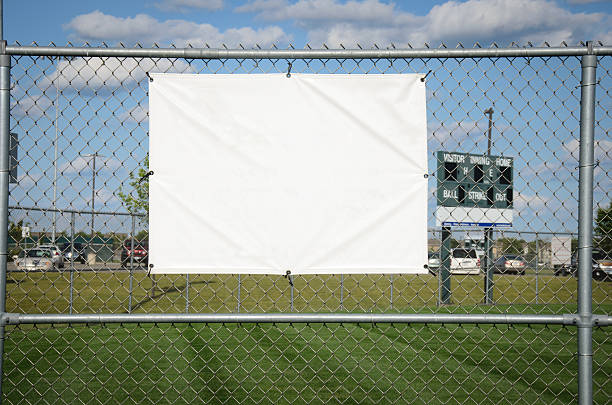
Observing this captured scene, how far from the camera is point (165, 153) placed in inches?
131

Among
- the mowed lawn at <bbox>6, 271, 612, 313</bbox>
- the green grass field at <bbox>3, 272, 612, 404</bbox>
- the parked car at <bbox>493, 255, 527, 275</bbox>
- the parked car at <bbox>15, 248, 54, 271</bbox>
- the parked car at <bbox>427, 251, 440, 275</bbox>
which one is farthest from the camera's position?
the mowed lawn at <bbox>6, 271, 612, 313</bbox>

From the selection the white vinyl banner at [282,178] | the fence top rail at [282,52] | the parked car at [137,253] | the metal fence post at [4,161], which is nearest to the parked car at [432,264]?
the white vinyl banner at [282,178]

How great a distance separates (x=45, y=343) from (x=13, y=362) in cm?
134

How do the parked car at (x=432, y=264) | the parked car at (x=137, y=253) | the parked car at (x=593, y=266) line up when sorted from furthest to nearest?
the parked car at (x=593, y=266), the parked car at (x=137, y=253), the parked car at (x=432, y=264)

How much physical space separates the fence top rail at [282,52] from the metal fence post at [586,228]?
0.21 metres

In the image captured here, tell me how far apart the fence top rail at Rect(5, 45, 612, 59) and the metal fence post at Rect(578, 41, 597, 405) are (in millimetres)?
211

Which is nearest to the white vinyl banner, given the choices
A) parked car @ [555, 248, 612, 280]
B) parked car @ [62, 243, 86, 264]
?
parked car @ [62, 243, 86, 264]

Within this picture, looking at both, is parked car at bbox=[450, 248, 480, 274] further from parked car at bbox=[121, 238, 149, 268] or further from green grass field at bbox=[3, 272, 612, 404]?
parked car at bbox=[121, 238, 149, 268]

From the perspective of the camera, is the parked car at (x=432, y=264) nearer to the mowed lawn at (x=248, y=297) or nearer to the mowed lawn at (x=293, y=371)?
the mowed lawn at (x=248, y=297)

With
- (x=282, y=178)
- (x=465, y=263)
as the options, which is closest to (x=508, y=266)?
(x=282, y=178)

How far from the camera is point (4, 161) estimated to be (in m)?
3.18

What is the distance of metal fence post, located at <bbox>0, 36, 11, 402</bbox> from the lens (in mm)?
3127

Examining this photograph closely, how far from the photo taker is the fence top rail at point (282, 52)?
10.6 feet

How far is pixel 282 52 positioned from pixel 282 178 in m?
0.79
